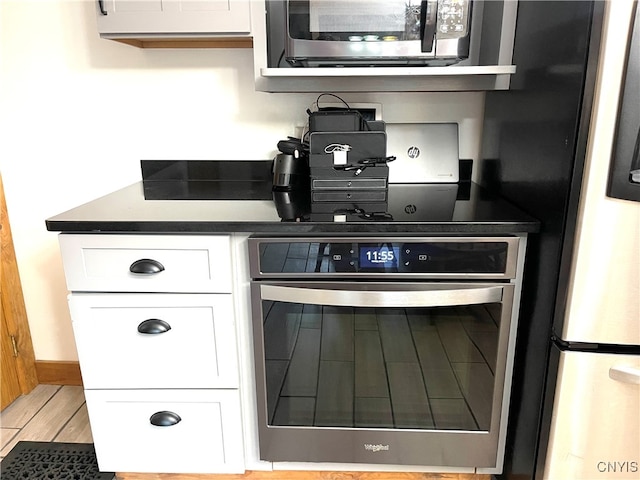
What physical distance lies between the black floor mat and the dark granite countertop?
83 centimetres

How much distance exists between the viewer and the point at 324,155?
135 cm

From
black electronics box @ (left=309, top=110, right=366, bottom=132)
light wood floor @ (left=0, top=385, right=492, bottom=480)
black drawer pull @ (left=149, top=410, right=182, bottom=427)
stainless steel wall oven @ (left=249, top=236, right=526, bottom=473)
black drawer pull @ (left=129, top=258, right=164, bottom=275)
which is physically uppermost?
black electronics box @ (left=309, top=110, right=366, bottom=132)

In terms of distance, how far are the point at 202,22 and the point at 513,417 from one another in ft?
4.68

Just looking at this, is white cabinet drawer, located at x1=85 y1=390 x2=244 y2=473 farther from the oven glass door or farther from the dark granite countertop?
the dark granite countertop

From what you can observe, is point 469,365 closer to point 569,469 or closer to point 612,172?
point 569,469

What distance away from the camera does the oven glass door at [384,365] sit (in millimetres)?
1151

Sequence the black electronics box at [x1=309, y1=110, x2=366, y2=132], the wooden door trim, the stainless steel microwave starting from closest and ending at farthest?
the stainless steel microwave, the black electronics box at [x1=309, y1=110, x2=366, y2=132], the wooden door trim

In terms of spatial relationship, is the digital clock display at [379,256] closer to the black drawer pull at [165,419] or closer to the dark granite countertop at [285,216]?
the dark granite countertop at [285,216]

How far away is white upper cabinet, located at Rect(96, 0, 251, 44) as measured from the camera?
1284mm

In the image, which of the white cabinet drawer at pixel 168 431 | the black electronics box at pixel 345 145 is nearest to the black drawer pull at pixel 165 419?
the white cabinet drawer at pixel 168 431

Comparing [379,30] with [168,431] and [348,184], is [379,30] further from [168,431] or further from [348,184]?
[168,431]

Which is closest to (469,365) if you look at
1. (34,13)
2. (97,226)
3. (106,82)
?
(97,226)

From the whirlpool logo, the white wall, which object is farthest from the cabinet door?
the whirlpool logo

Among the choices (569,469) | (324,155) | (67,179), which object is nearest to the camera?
(569,469)
